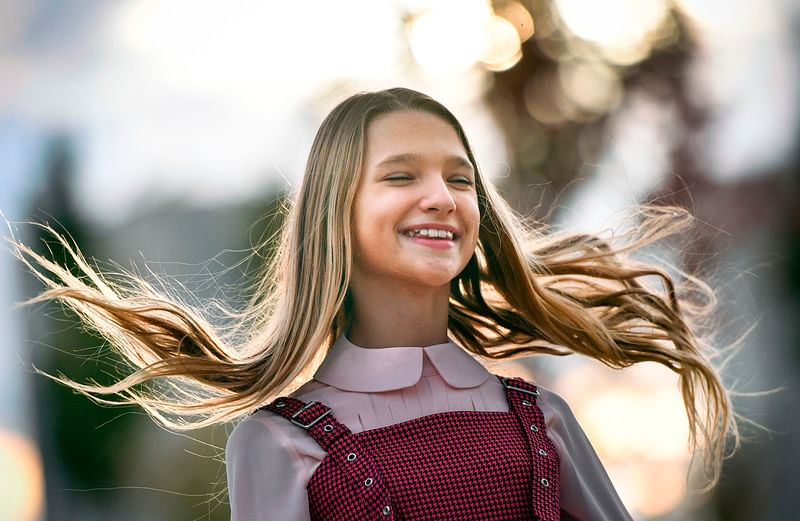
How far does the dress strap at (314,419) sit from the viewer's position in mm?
1393

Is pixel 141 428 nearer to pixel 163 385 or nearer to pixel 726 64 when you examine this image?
pixel 163 385

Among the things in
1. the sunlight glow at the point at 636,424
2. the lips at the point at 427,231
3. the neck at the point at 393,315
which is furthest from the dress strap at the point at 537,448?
the sunlight glow at the point at 636,424

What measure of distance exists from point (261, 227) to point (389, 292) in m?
1.69

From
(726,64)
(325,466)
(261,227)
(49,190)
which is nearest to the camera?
(325,466)

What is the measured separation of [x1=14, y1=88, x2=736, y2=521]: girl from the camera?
4.55 ft

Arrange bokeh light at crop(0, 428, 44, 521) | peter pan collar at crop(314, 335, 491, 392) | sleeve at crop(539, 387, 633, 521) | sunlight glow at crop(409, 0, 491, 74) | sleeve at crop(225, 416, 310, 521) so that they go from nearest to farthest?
sleeve at crop(225, 416, 310, 521) < peter pan collar at crop(314, 335, 491, 392) < sleeve at crop(539, 387, 633, 521) < bokeh light at crop(0, 428, 44, 521) < sunlight glow at crop(409, 0, 491, 74)

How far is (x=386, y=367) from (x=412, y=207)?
0.21 metres

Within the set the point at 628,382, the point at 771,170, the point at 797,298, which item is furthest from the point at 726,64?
the point at 628,382

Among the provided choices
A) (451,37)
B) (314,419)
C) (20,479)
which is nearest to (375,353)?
(314,419)

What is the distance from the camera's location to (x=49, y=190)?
2.28m

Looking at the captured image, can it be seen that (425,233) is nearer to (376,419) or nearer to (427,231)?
(427,231)

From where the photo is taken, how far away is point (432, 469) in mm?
1399

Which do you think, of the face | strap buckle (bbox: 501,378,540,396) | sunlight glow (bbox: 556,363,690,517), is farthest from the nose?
sunlight glow (bbox: 556,363,690,517)

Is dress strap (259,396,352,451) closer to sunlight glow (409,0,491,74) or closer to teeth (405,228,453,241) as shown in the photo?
teeth (405,228,453,241)
